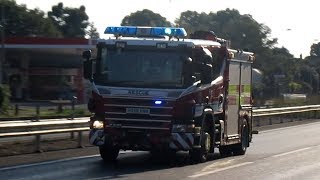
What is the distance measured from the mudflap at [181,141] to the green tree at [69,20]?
107506mm

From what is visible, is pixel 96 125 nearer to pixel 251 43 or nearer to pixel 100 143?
pixel 100 143

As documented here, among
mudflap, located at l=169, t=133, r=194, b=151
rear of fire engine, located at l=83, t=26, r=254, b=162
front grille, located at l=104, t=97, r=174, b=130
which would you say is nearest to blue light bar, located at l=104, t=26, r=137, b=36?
rear of fire engine, located at l=83, t=26, r=254, b=162

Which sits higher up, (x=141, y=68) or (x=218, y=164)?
(x=141, y=68)

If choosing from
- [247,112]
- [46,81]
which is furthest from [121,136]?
[46,81]

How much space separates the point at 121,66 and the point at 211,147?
3185 millimetres

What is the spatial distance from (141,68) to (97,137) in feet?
5.82

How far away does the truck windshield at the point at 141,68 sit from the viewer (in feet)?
48.1

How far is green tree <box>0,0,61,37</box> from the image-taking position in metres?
98.7

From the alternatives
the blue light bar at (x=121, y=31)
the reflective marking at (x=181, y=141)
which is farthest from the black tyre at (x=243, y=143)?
the blue light bar at (x=121, y=31)

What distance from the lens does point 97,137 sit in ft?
48.7

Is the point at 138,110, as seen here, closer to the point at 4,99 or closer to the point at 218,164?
the point at 218,164

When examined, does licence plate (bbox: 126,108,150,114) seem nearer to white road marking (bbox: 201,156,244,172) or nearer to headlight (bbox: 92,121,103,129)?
headlight (bbox: 92,121,103,129)

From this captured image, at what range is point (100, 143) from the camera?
48.5ft

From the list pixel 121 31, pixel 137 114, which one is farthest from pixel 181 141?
pixel 121 31
